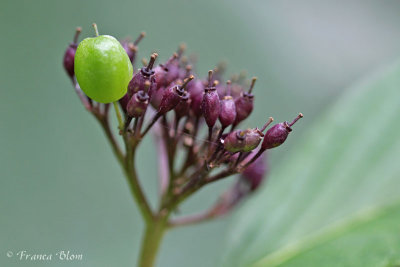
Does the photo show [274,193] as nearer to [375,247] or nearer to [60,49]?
[375,247]

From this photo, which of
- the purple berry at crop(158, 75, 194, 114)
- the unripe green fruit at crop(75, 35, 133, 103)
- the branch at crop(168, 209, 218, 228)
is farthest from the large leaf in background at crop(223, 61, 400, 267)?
the unripe green fruit at crop(75, 35, 133, 103)

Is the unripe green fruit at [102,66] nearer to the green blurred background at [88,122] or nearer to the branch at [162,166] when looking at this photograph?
the branch at [162,166]

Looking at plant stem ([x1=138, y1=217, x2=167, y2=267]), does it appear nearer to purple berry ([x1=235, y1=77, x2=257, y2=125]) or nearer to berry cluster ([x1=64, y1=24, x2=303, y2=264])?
berry cluster ([x1=64, y1=24, x2=303, y2=264])

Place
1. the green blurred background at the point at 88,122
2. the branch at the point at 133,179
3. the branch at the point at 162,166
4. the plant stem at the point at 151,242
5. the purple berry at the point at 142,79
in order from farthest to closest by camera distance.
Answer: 1. the green blurred background at the point at 88,122
2. the branch at the point at 162,166
3. the plant stem at the point at 151,242
4. the branch at the point at 133,179
5. the purple berry at the point at 142,79

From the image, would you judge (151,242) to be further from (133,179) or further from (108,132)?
(108,132)

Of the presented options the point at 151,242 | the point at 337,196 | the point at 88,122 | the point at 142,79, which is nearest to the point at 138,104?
the point at 142,79

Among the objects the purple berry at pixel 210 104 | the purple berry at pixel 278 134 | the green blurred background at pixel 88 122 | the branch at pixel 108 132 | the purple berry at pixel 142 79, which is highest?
the purple berry at pixel 142 79

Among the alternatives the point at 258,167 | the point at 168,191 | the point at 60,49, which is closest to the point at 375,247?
the point at 258,167

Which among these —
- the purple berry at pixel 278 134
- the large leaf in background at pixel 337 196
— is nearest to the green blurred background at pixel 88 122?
the large leaf in background at pixel 337 196
